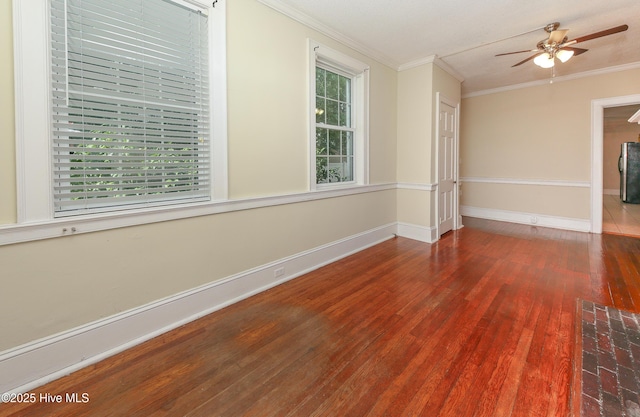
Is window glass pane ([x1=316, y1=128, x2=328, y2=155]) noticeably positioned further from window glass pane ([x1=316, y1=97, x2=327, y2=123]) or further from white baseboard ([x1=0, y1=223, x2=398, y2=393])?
white baseboard ([x1=0, y1=223, x2=398, y2=393])

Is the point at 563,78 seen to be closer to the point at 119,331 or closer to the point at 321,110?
the point at 321,110

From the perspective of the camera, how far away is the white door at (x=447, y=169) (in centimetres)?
470

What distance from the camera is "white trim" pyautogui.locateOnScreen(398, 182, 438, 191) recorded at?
14.8 ft

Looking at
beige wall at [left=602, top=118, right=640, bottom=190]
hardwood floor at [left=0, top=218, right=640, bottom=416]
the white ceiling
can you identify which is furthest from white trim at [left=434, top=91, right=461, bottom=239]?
beige wall at [left=602, top=118, right=640, bottom=190]

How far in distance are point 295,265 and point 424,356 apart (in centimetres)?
165

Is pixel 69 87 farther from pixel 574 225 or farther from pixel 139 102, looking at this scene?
pixel 574 225

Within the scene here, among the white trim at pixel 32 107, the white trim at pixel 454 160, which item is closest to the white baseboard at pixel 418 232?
the white trim at pixel 454 160

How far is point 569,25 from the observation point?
3303 mm

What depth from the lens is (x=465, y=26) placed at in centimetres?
332

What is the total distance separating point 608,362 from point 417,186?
123 inches

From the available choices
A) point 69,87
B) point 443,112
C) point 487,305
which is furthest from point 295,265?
point 443,112

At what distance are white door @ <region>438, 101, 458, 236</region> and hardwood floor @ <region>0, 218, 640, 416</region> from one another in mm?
1710

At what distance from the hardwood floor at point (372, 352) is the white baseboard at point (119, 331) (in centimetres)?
8

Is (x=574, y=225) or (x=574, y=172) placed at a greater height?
(x=574, y=172)
